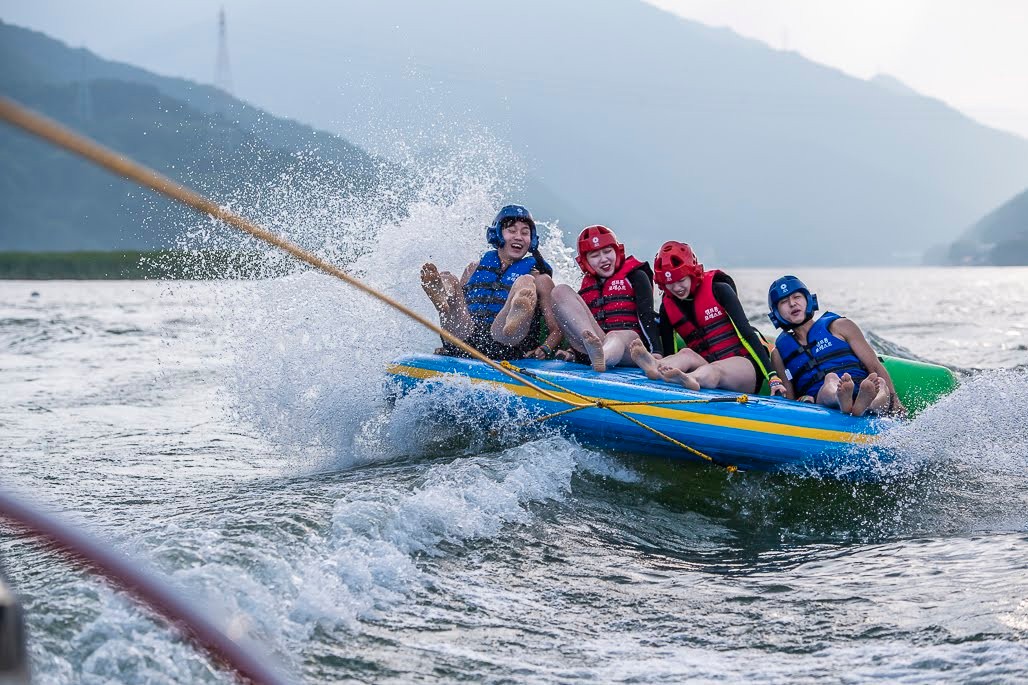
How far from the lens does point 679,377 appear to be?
545cm

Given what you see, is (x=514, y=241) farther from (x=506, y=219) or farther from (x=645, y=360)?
(x=645, y=360)

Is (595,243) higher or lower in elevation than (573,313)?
higher

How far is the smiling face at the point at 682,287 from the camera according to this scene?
5.82 m

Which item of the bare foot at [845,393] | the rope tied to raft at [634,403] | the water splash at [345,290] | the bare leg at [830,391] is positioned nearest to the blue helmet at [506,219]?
the water splash at [345,290]

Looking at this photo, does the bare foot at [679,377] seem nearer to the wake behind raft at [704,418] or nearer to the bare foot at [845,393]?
the wake behind raft at [704,418]

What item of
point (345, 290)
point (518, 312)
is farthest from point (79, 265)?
point (518, 312)

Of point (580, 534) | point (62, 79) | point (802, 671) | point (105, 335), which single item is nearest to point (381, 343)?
point (580, 534)

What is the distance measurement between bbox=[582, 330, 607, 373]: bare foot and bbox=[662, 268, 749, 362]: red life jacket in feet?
1.81

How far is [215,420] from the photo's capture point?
783cm

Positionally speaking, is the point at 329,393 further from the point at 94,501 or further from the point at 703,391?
the point at 703,391

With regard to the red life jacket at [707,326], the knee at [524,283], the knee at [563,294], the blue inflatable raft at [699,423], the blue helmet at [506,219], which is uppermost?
the blue helmet at [506,219]

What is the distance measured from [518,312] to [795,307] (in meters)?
1.68

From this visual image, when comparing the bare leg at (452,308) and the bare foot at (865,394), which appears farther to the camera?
the bare leg at (452,308)

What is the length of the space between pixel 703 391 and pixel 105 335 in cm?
1299
